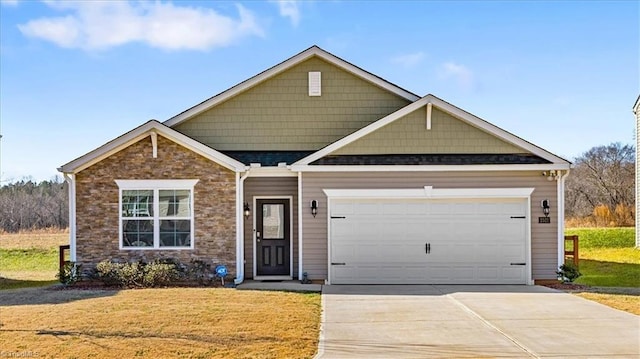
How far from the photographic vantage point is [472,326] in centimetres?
991

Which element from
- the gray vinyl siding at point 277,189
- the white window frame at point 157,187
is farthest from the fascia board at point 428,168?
the white window frame at point 157,187

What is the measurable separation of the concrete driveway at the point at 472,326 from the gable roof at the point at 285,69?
6.27 meters

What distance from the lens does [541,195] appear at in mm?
15500

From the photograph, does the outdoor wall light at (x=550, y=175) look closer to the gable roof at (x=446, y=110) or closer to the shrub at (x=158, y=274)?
the gable roof at (x=446, y=110)

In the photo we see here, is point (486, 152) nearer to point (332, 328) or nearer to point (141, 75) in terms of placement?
point (332, 328)

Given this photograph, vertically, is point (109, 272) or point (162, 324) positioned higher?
point (109, 272)

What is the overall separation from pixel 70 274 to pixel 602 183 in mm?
47936

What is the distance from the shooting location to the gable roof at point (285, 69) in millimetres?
17453

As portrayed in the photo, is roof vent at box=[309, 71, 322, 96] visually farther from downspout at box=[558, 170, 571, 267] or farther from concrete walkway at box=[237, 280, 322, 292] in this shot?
downspout at box=[558, 170, 571, 267]

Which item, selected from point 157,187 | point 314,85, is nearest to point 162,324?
point 157,187

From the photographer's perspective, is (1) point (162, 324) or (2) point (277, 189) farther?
(2) point (277, 189)

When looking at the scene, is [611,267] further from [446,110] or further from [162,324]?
[162,324]

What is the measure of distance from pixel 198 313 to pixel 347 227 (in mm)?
5608

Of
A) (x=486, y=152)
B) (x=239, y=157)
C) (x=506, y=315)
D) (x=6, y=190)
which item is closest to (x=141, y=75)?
(x=239, y=157)
